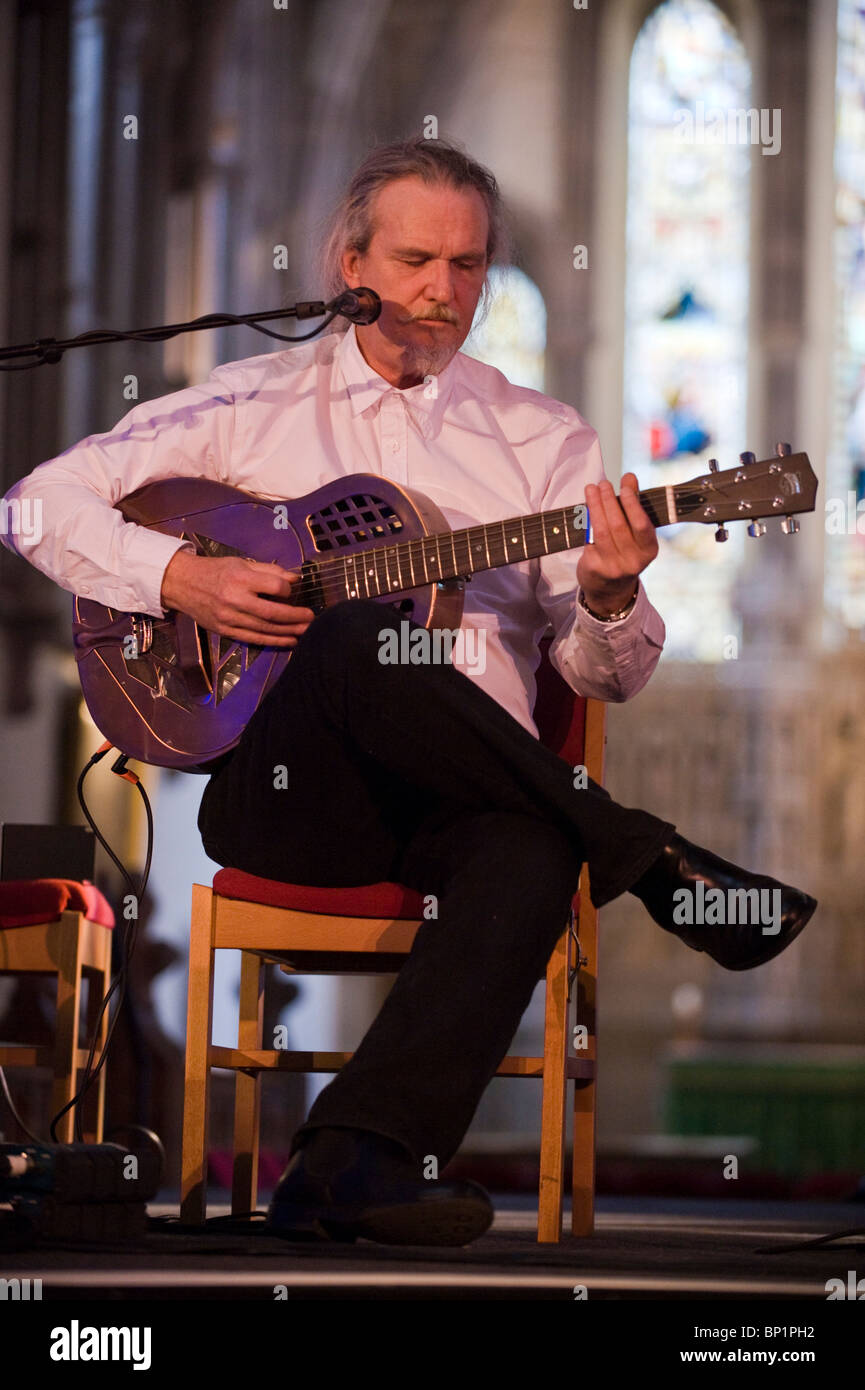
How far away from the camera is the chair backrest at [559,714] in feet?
7.84

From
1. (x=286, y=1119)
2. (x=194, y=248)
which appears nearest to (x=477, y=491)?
(x=286, y=1119)

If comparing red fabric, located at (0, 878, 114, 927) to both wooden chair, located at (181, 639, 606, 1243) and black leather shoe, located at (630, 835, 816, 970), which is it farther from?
black leather shoe, located at (630, 835, 816, 970)

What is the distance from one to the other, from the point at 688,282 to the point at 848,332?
0.81m

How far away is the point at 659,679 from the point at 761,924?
5869 mm

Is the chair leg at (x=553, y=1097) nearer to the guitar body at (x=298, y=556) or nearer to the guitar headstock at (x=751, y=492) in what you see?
the guitar body at (x=298, y=556)

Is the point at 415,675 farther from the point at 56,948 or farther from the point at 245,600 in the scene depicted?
the point at 56,948

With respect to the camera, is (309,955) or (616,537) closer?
(616,537)

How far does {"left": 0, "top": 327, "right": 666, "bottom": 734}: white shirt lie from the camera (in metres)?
2.17

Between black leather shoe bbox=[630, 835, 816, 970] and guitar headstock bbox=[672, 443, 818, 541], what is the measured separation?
378mm

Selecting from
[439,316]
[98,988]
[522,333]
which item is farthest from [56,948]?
[522,333]

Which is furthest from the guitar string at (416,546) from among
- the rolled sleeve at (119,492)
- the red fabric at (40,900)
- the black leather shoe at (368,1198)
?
the red fabric at (40,900)

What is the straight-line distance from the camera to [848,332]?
795 centimetres

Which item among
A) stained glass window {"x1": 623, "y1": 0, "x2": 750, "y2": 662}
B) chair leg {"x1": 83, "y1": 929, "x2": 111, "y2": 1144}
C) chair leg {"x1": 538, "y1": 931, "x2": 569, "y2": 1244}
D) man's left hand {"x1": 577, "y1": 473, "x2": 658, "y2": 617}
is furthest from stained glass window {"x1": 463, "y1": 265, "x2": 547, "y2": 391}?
man's left hand {"x1": 577, "y1": 473, "x2": 658, "y2": 617}
